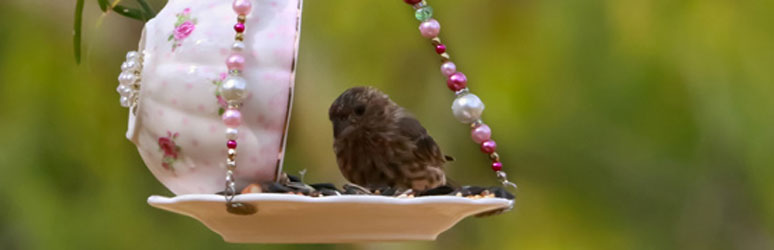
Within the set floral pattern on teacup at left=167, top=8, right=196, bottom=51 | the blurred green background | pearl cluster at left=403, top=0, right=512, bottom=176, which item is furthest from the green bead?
the blurred green background

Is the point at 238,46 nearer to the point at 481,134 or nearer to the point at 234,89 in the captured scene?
the point at 234,89

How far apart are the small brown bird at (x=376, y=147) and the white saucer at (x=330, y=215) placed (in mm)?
172

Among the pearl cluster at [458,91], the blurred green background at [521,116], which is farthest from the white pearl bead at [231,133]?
the blurred green background at [521,116]

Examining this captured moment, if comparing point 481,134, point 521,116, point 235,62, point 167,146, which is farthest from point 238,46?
point 521,116

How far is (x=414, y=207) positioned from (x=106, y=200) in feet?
3.41

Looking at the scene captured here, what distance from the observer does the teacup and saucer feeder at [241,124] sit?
75 cm

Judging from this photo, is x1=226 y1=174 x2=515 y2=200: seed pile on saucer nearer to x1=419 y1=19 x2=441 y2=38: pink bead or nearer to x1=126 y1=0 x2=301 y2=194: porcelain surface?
x1=126 y1=0 x2=301 y2=194: porcelain surface

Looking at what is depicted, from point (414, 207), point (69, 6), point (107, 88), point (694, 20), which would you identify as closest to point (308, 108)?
point (107, 88)

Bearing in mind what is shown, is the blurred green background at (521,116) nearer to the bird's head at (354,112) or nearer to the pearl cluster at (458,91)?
the bird's head at (354,112)

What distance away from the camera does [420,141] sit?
1.05 metres

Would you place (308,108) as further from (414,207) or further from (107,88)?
(414,207)

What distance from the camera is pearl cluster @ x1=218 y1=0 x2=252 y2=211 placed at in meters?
0.73

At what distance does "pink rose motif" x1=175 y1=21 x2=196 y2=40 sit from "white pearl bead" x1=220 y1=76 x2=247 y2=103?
10 centimetres

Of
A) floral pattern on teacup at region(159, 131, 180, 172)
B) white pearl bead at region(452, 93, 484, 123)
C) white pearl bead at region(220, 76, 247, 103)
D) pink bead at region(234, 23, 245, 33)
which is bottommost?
floral pattern on teacup at region(159, 131, 180, 172)
